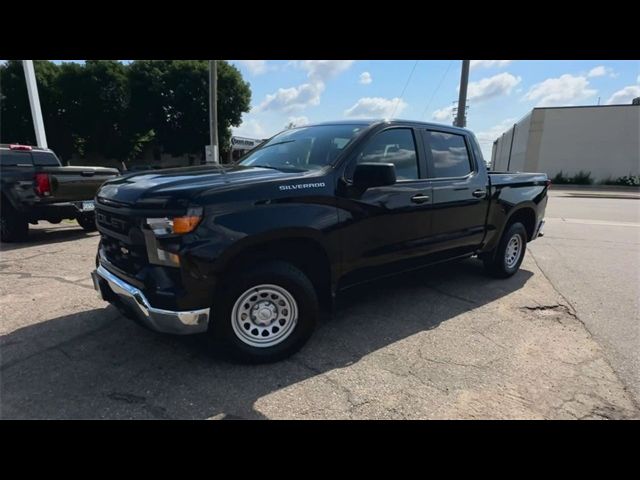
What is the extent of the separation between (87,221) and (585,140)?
110 feet

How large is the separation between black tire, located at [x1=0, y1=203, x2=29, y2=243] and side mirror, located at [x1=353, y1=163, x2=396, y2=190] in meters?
6.82

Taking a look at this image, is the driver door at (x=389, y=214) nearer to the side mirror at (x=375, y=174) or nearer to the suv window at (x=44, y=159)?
the side mirror at (x=375, y=174)

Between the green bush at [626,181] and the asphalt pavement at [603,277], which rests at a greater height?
the asphalt pavement at [603,277]

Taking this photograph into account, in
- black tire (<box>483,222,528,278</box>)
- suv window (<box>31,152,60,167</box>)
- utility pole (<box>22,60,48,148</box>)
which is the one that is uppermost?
utility pole (<box>22,60,48,148</box>)

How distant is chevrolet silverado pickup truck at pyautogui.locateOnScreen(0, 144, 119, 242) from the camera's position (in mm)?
6676

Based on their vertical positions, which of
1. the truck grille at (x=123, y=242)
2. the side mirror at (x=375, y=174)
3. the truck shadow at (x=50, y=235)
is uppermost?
the side mirror at (x=375, y=174)

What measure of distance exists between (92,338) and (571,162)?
34372mm

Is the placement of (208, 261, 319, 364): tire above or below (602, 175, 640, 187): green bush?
above

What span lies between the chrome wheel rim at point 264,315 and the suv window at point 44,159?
22.9 ft

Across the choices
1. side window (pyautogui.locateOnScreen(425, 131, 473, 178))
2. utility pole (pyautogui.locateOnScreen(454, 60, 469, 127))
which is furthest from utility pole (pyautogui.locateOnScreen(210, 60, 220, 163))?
side window (pyautogui.locateOnScreen(425, 131, 473, 178))

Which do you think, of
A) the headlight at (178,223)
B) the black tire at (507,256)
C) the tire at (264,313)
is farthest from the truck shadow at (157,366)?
the black tire at (507,256)

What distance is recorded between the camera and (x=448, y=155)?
4.30 metres

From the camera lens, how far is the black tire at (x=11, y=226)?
6805 millimetres

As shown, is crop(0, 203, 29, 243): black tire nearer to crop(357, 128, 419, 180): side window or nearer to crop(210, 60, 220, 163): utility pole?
crop(357, 128, 419, 180): side window
